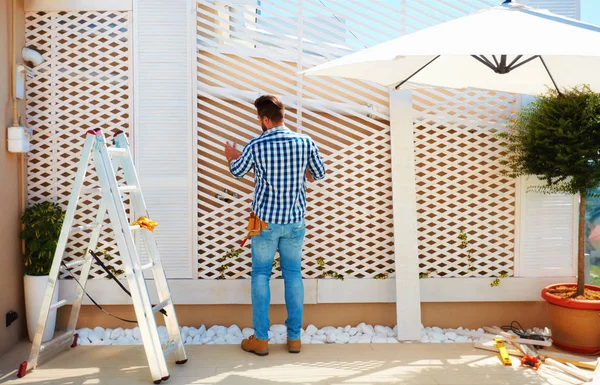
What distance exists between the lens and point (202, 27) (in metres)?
4.02

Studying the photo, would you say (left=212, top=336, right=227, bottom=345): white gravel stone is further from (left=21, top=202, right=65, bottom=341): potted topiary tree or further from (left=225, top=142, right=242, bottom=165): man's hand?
(left=225, top=142, right=242, bottom=165): man's hand

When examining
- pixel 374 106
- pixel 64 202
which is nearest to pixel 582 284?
pixel 374 106

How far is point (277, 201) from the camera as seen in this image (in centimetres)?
333

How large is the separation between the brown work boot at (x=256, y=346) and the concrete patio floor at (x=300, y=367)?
0.04m

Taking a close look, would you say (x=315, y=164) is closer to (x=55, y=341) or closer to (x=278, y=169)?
(x=278, y=169)

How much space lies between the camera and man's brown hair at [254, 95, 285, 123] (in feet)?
10.9

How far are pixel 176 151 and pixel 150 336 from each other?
141cm

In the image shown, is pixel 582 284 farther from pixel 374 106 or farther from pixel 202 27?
pixel 202 27

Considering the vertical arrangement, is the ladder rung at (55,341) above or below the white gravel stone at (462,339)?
above

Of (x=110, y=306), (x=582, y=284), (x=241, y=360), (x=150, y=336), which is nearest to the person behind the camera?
(x=150, y=336)

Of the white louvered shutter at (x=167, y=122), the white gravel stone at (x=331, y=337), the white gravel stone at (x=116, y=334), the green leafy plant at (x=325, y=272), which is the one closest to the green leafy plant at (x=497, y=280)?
the green leafy plant at (x=325, y=272)

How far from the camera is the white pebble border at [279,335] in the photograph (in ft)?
12.2

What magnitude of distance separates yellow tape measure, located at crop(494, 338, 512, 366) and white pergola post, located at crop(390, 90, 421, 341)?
58 cm

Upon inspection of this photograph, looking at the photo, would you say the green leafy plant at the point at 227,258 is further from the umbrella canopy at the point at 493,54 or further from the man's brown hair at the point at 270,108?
the umbrella canopy at the point at 493,54
